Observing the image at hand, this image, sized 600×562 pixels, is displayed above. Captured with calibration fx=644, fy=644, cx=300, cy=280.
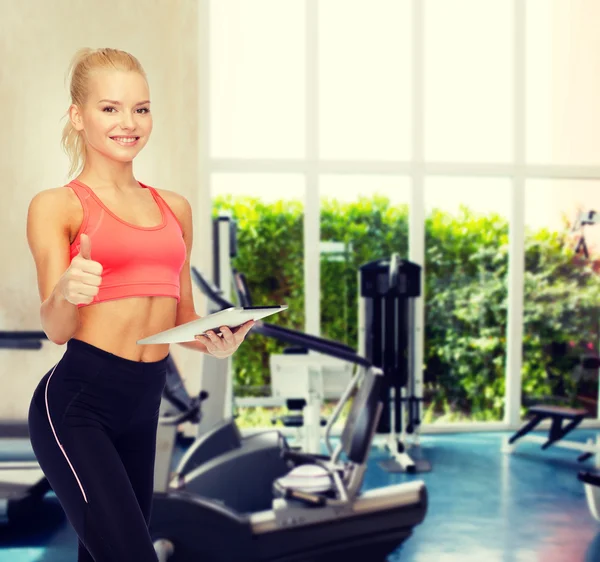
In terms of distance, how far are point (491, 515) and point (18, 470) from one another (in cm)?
251

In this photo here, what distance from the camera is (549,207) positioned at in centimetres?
564

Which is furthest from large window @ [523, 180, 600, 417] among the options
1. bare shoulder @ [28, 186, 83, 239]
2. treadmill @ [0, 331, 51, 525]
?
bare shoulder @ [28, 186, 83, 239]

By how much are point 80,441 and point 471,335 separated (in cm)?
486

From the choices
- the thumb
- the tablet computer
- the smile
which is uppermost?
the smile

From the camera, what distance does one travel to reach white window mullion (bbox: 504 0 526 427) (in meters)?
5.48

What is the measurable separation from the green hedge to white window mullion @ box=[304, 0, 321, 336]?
0.09 m

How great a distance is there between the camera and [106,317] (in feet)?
4.02

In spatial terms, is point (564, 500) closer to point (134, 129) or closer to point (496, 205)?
point (496, 205)

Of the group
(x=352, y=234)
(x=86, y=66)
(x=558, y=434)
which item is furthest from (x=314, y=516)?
(x=352, y=234)

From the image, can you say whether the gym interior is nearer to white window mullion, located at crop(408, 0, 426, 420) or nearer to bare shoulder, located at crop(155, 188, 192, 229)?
white window mullion, located at crop(408, 0, 426, 420)

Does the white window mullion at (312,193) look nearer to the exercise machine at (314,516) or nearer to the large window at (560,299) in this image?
the large window at (560,299)

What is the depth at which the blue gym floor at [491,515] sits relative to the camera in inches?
113

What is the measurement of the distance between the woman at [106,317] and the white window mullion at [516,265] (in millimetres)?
4706

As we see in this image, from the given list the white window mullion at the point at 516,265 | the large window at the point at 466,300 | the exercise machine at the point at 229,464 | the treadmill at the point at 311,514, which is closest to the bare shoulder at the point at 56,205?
the treadmill at the point at 311,514
